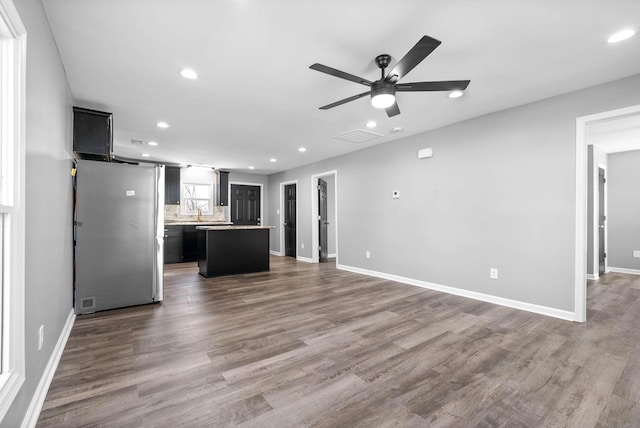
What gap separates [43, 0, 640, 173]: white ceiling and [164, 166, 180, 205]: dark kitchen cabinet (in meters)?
3.27

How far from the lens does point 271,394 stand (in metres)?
1.77

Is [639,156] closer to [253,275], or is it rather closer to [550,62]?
[550,62]

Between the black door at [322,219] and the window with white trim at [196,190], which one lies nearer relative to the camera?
the black door at [322,219]

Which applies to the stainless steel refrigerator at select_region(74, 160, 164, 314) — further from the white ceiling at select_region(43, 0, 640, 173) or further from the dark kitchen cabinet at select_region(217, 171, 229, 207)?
the dark kitchen cabinet at select_region(217, 171, 229, 207)

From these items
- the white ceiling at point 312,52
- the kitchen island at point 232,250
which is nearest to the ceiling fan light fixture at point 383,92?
the white ceiling at point 312,52

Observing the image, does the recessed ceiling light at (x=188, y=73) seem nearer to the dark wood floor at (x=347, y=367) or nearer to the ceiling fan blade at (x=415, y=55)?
the ceiling fan blade at (x=415, y=55)

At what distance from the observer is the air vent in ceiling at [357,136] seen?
179 inches

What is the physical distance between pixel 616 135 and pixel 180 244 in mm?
8914

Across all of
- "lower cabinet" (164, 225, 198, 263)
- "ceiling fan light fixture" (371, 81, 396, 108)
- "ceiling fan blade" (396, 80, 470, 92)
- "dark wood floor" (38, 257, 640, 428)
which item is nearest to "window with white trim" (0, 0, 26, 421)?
"dark wood floor" (38, 257, 640, 428)

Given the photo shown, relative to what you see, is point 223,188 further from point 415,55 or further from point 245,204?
point 415,55

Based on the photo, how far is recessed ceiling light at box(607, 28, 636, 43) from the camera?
2082 millimetres

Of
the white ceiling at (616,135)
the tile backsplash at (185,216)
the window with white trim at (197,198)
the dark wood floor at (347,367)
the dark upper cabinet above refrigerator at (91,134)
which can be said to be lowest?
the dark wood floor at (347,367)

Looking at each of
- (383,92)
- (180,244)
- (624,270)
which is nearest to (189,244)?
(180,244)

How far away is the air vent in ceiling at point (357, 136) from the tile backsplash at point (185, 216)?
467 centimetres
